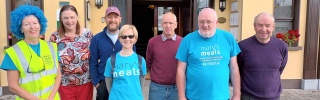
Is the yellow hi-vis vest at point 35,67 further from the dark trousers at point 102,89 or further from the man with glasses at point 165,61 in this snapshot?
the man with glasses at point 165,61

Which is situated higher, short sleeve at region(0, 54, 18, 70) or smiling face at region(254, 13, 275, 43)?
smiling face at region(254, 13, 275, 43)

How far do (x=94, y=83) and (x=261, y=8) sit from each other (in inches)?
176

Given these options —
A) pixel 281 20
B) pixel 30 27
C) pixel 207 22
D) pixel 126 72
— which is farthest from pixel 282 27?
pixel 30 27

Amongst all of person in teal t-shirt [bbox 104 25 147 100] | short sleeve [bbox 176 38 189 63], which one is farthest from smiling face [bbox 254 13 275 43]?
person in teal t-shirt [bbox 104 25 147 100]

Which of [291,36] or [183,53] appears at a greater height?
[291,36]

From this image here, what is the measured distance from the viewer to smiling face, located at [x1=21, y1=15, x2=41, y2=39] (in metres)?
2.11

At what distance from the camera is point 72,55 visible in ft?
9.02

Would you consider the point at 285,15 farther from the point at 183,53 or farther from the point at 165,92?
the point at 183,53

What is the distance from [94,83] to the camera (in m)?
2.89

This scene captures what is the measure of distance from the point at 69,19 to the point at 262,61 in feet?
5.99

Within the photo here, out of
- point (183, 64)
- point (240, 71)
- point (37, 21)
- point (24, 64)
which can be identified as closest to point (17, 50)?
point (24, 64)

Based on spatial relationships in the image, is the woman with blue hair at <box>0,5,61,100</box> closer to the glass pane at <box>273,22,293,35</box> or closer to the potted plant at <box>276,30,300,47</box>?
the potted plant at <box>276,30,300,47</box>

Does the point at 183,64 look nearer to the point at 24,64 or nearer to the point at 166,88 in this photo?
the point at 166,88

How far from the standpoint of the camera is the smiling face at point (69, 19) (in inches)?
107
